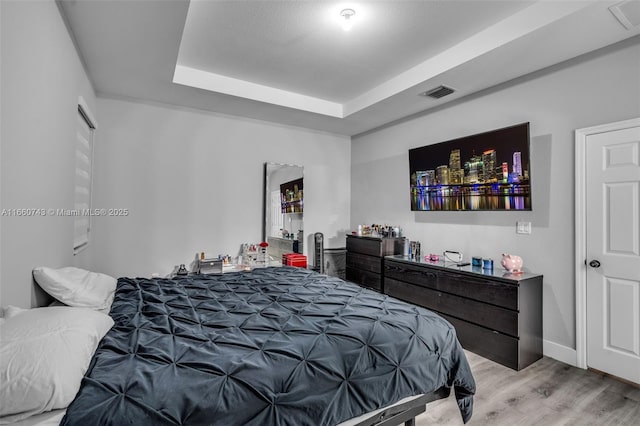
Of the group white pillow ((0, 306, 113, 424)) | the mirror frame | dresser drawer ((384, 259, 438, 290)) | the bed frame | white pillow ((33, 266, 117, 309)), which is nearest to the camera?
white pillow ((0, 306, 113, 424))

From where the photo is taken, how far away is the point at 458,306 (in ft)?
10.9

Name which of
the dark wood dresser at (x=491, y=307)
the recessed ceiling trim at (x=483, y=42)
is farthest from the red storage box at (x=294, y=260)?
the recessed ceiling trim at (x=483, y=42)

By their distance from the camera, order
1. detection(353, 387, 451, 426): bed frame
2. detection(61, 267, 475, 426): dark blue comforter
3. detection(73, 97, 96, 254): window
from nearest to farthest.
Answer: detection(61, 267, 475, 426): dark blue comforter → detection(353, 387, 451, 426): bed frame → detection(73, 97, 96, 254): window

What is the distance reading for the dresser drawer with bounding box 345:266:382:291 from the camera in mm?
4345

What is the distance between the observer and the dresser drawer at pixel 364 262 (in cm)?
435

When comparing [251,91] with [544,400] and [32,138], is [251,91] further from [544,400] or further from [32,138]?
[544,400]

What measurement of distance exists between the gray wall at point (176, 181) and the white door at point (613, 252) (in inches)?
142

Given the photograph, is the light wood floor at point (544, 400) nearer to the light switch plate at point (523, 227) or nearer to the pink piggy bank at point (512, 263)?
the pink piggy bank at point (512, 263)

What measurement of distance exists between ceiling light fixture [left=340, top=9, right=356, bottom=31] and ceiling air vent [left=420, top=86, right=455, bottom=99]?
52.5 inches

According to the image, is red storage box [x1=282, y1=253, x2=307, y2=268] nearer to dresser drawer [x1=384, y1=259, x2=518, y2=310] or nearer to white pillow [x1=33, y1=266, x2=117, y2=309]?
dresser drawer [x1=384, y1=259, x2=518, y2=310]

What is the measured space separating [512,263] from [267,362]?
2.74m

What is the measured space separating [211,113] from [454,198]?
3.28m

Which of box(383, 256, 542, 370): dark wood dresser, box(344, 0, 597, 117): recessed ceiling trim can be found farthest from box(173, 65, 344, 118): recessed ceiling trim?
box(383, 256, 542, 370): dark wood dresser

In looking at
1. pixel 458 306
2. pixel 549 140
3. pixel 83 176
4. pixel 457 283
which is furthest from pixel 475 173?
pixel 83 176
